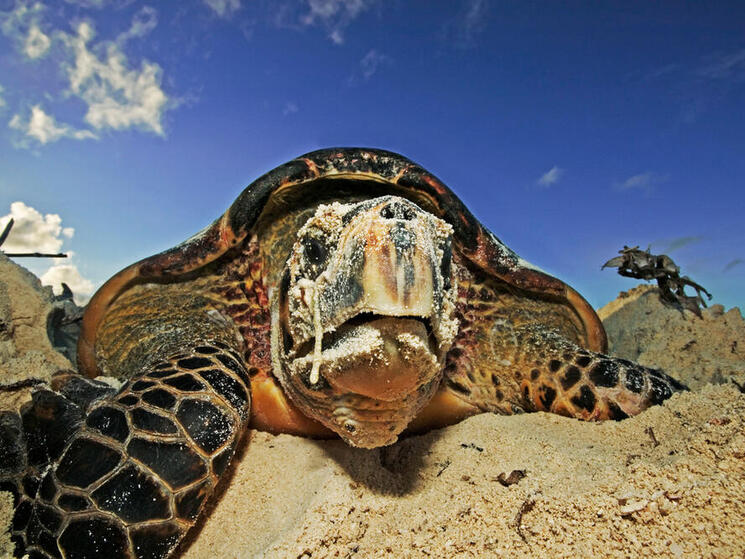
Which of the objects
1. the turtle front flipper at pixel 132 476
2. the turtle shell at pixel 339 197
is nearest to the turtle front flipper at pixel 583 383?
the turtle shell at pixel 339 197

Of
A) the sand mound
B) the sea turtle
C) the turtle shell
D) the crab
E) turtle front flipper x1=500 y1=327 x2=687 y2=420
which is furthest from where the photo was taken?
the crab

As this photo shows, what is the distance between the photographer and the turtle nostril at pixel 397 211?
163 cm

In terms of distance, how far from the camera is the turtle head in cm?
146

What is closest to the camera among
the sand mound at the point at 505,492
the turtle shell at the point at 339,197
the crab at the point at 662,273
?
the sand mound at the point at 505,492

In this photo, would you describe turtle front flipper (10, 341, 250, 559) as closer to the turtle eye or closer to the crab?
the turtle eye

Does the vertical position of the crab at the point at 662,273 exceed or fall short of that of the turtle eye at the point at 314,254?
it exceeds it

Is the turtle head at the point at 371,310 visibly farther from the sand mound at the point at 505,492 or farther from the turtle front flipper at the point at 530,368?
the turtle front flipper at the point at 530,368

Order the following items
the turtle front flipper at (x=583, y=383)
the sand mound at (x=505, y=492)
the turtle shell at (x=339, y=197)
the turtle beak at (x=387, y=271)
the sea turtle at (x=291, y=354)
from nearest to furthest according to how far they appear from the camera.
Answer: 1. the sand mound at (x=505, y=492)
2. the turtle beak at (x=387, y=271)
3. the sea turtle at (x=291, y=354)
4. the turtle front flipper at (x=583, y=383)
5. the turtle shell at (x=339, y=197)

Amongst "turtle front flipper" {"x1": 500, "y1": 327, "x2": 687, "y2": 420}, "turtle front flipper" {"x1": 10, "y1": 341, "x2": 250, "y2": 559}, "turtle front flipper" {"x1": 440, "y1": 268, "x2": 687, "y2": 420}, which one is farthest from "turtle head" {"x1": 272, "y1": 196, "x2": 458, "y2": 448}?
"turtle front flipper" {"x1": 500, "y1": 327, "x2": 687, "y2": 420}

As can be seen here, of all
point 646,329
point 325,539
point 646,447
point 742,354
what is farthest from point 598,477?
point 646,329

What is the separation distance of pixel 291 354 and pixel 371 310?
2.95 feet

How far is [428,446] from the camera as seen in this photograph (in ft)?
8.54

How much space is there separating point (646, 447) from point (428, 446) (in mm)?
1175

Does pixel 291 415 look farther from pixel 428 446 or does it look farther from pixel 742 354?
pixel 742 354
